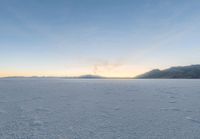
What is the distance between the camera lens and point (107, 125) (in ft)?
8.50

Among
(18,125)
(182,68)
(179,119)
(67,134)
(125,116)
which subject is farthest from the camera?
(182,68)

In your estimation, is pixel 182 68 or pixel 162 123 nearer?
pixel 162 123

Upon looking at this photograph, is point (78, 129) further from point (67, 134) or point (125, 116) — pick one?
point (125, 116)

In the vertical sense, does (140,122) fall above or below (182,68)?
below

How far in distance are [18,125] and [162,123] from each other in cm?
249

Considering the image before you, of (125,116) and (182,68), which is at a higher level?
(182,68)

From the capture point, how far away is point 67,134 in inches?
86.1

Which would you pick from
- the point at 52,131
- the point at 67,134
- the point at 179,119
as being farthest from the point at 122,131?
the point at 179,119

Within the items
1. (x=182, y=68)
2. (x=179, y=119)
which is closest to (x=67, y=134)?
(x=179, y=119)

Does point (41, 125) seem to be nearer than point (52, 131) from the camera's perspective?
No

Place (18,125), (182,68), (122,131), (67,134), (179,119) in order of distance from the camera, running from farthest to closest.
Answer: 1. (182,68)
2. (179,119)
3. (18,125)
4. (122,131)
5. (67,134)

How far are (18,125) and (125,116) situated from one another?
79.1 inches

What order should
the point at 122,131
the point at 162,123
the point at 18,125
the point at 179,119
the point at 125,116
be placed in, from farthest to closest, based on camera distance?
the point at 125,116, the point at 179,119, the point at 162,123, the point at 18,125, the point at 122,131

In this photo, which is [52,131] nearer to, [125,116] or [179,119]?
[125,116]
